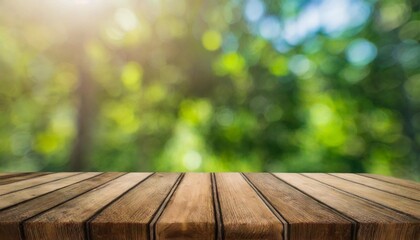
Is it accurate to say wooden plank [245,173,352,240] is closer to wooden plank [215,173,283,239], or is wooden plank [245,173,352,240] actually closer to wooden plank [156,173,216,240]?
wooden plank [215,173,283,239]

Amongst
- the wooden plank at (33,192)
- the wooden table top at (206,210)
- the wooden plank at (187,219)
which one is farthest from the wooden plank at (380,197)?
the wooden plank at (33,192)

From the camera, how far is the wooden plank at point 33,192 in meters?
0.93

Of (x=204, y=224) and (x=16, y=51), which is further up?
(x=16, y=51)

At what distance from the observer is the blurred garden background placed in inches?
116

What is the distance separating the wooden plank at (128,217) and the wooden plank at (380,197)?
0.62m

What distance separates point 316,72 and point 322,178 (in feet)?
5.74

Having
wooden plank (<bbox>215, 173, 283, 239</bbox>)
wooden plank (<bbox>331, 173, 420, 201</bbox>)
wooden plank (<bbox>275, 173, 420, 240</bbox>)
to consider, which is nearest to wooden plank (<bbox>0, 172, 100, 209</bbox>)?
wooden plank (<bbox>215, 173, 283, 239</bbox>)

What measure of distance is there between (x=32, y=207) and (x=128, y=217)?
288 mm

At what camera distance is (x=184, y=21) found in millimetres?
3070

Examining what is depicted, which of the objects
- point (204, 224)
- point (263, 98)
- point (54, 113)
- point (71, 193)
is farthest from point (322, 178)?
point (54, 113)

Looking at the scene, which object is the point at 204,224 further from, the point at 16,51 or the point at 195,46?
the point at 16,51

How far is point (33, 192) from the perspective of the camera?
1.07m

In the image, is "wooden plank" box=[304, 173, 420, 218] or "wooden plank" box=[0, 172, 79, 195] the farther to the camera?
"wooden plank" box=[0, 172, 79, 195]

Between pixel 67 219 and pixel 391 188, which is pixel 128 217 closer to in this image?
pixel 67 219
